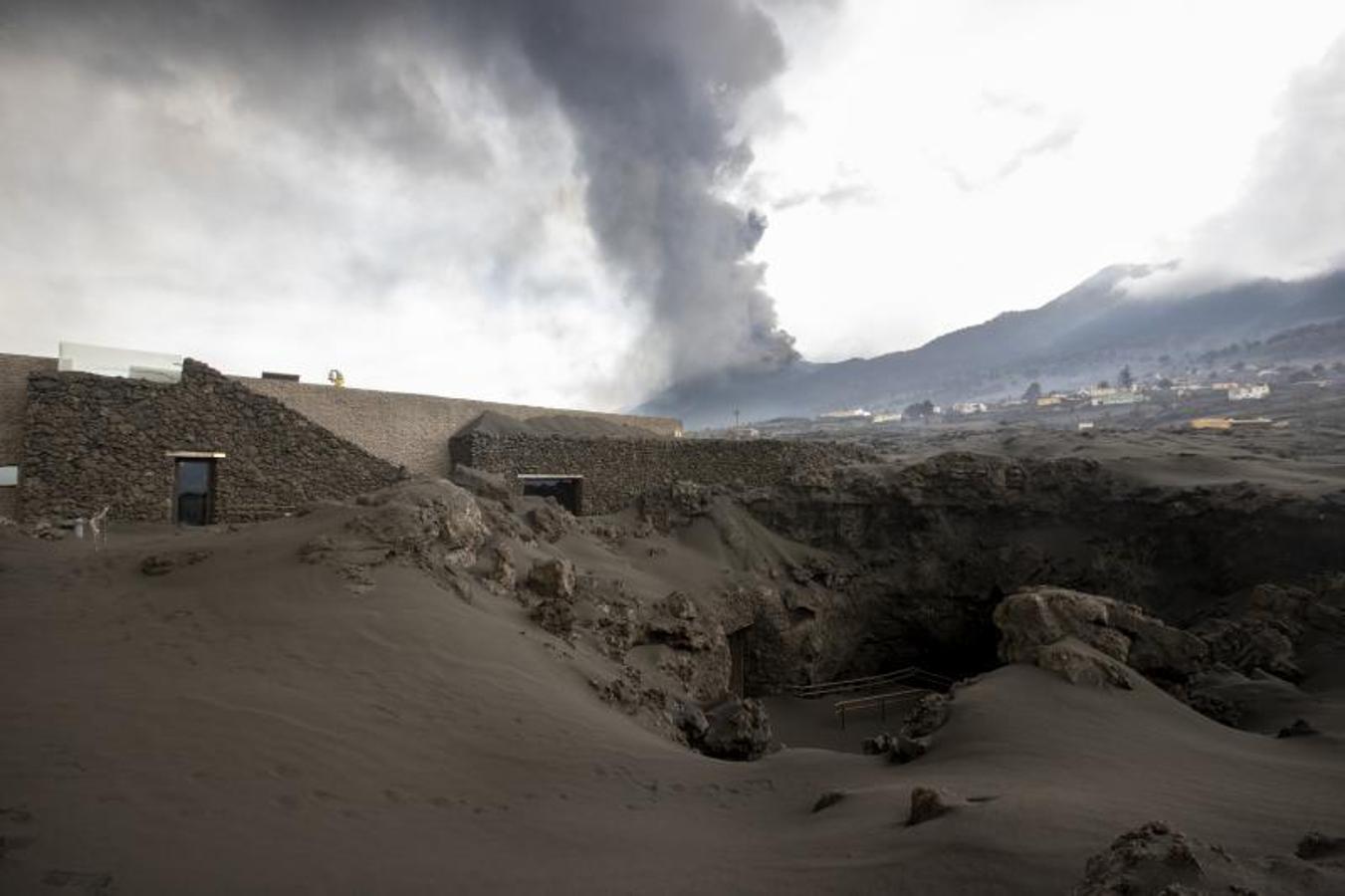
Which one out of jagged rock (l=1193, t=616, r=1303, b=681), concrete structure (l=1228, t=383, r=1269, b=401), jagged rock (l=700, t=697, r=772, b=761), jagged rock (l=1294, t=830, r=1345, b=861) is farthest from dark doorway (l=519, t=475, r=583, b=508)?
concrete structure (l=1228, t=383, r=1269, b=401)

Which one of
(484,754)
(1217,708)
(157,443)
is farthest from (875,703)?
(157,443)

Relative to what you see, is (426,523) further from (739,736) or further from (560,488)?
(560,488)

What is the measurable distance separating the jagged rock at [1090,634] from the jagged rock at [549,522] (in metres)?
8.69

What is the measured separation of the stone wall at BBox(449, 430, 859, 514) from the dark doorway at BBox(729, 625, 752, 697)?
531 cm

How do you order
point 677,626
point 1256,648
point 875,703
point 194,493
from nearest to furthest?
point 1256,648, point 677,626, point 194,493, point 875,703

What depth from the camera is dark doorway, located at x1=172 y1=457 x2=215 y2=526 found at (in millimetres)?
15423

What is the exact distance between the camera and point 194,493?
54.7ft

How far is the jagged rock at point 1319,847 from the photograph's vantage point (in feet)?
10.8

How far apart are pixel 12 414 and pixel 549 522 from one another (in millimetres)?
10907

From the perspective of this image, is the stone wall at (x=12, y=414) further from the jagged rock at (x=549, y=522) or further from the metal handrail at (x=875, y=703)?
the metal handrail at (x=875, y=703)

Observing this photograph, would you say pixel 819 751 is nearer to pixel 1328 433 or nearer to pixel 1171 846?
pixel 1171 846

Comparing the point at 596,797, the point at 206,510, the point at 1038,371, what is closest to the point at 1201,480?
the point at 596,797

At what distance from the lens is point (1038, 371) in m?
182

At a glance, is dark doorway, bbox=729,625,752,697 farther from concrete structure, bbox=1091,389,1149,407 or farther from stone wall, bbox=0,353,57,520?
concrete structure, bbox=1091,389,1149,407
